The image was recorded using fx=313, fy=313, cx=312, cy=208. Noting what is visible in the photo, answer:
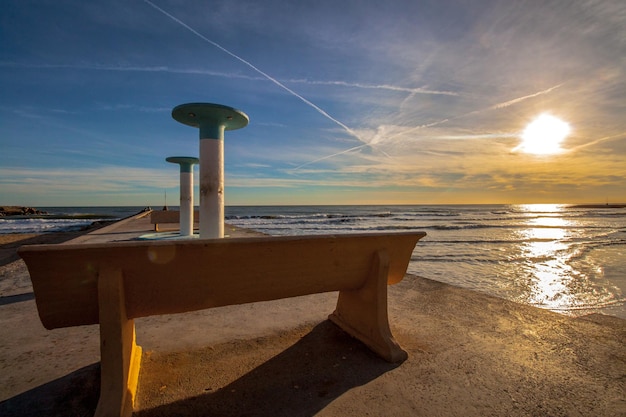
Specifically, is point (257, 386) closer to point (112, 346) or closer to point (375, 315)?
point (112, 346)

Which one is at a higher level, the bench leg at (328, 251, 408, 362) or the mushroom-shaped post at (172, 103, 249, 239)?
the mushroom-shaped post at (172, 103, 249, 239)

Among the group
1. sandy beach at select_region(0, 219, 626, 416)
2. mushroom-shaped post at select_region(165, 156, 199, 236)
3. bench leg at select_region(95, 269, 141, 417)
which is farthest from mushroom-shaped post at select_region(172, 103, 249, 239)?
bench leg at select_region(95, 269, 141, 417)

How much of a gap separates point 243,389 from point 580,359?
2792 millimetres

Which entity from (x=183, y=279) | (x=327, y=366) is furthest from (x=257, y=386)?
(x=183, y=279)

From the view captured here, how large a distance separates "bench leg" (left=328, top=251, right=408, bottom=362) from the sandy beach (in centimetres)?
10

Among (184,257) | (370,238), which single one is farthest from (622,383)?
(184,257)

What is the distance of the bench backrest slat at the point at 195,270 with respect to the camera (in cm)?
189

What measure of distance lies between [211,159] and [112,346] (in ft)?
15.8

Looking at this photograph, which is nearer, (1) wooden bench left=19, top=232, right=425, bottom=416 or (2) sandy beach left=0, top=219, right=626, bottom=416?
(1) wooden bench left=19, top=232, right=425, bottom=416

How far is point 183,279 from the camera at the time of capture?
220 centimetres

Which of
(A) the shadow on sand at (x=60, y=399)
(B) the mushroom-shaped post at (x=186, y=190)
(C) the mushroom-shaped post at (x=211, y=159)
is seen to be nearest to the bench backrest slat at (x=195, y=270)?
(A) the shadow on sand at (x=60, y=399)

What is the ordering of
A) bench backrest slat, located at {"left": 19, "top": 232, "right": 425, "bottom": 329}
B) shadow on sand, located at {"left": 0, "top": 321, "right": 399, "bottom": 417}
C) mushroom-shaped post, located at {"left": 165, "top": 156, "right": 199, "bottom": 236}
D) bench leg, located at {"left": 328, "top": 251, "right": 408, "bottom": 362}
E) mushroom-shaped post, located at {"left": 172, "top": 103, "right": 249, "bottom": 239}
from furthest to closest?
mushroom-shaped post, located at {"left": 165, "top": 156, "right": 199, "bottom": 236} < mushroom-shaped post, located at {"left": 172, "top": 103, "right": 249, "bottom": 239} < bench leg, located at {"left": 328, "top": 251, "right": 408, "bottom": 362} < shadow on sand, located at {"left": 0, "top": 321, "right": 399, "bottom": 417} < bench backrest slat, located at {"left": 19, "top": 232, "right": 425, "bottom": 329}

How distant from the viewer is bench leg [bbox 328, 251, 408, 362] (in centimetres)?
274

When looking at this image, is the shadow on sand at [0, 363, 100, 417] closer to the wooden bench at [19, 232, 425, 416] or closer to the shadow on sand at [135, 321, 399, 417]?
the wooden bench at [19, 232, 425, 416]
